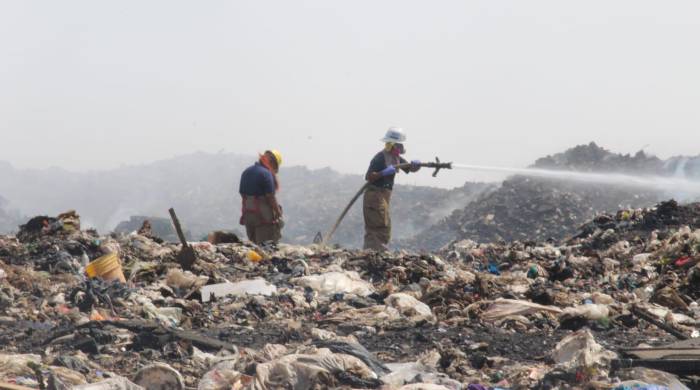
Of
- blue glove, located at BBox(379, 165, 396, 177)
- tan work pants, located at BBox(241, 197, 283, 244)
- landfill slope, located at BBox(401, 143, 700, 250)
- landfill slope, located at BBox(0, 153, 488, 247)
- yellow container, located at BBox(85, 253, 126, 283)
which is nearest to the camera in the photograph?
yellow container, located at BBox(85, 253, 126, 283)

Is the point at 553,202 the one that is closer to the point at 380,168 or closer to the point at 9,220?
the point at 380,168

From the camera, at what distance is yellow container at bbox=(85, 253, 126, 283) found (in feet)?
28.5

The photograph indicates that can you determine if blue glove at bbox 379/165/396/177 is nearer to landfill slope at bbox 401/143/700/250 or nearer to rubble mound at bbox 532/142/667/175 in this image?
landfill slope at bbox 401/143/700/250

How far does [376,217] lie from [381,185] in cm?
45

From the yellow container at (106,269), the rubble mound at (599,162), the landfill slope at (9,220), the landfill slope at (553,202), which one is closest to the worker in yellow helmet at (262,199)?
the yellow container at (106,269)

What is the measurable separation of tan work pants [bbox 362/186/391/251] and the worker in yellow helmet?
1268mm

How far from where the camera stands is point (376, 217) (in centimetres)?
1238

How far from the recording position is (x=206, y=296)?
8.00 meters

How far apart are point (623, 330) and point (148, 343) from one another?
3499mm

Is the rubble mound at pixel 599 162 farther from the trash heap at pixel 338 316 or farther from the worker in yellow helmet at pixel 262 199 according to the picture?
the worker in yellow helmet at pixel 262 199

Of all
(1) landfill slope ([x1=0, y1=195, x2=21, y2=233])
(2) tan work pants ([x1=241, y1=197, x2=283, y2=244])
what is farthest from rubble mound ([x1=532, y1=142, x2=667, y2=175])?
(1) landfill slope ([x1=0, y1=195, x2=21, y2=233])

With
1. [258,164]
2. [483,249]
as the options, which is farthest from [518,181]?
[258,164]

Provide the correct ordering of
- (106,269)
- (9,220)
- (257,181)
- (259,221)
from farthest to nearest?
1. (9,220)
2. (259,221)
3. (257,181)
4. (106,269)

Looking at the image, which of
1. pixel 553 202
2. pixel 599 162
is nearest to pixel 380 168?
pixel 553 202
